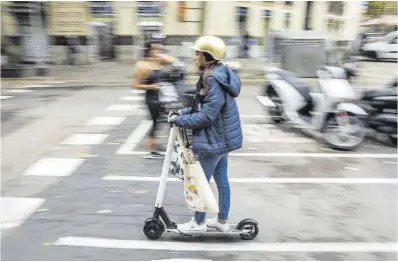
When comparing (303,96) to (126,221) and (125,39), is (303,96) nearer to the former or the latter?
(126,221)

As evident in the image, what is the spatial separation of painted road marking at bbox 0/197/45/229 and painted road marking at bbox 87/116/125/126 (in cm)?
359

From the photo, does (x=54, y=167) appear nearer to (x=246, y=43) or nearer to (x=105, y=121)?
(x=105, y=121)

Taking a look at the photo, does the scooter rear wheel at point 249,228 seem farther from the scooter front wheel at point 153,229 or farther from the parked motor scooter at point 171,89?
the parked motor scooter at point 171,89

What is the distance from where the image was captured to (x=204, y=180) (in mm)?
3934

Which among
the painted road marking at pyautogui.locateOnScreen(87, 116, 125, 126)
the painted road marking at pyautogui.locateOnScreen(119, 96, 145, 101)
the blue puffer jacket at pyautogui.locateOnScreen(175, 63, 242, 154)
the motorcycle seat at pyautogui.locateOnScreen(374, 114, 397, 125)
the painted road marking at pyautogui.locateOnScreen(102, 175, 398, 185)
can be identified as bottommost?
the painted road marking at pyautogui.locateOnScreen(102, 175, 398, 185)

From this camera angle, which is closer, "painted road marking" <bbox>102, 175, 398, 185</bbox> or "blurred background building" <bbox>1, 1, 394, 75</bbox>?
"painted road marking" <bbox>102, 175, 398, 185</bbox>

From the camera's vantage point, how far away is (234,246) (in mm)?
4219

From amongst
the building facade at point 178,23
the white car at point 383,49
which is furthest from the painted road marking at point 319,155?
the white car at point 383,49

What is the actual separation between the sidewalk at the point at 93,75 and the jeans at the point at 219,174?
8.81 metres

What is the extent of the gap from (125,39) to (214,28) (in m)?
3.49

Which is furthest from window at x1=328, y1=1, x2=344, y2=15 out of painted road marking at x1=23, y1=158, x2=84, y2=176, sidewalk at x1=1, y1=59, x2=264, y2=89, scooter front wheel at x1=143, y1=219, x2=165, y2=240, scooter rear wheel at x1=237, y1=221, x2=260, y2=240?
scooter front wheel at x1=143, y1=219, x2=165, y2=240

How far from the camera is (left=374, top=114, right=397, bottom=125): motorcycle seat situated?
7186 millimetres

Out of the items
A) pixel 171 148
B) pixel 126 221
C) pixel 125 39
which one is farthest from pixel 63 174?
pixel 125 39

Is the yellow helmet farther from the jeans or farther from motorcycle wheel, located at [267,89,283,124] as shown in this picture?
motorcycle wheel, located at [267,89,283,124]
